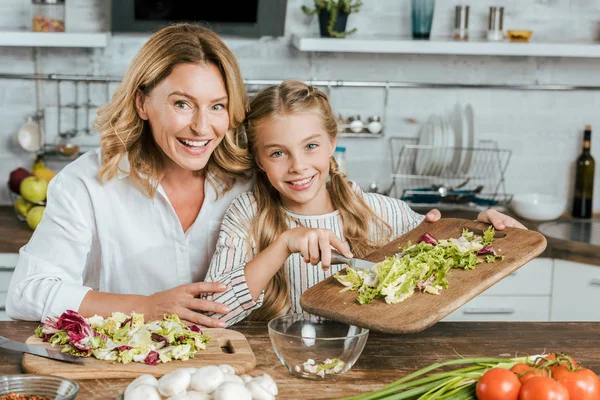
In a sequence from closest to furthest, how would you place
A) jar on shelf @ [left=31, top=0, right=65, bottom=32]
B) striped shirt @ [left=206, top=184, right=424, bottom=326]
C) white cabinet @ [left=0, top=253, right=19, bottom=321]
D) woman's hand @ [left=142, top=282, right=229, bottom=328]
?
1. woman's hand @ [left=142, top=282, right=229, bottom=328]
2. striped shirt @ [left=206, top=184, right=424, bottom=326]
3. white cabinet @ [left=0, top=253, right=19, bottom=321]
4. jar on shelf @ [left=31, top=0, right=65, bottom=32]

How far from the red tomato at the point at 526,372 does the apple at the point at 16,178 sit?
2495mm

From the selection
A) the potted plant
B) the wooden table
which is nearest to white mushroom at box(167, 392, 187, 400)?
the wooden table

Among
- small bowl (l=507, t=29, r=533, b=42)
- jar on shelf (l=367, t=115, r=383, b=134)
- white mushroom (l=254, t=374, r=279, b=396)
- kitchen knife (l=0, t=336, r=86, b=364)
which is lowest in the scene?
kitchen knife (l=0, t=336, r=86, b=364)

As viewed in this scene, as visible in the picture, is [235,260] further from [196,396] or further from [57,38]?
[57,38]

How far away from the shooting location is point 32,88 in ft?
11.4

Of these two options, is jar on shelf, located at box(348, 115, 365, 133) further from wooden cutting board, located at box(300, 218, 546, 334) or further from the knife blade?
the knife blade

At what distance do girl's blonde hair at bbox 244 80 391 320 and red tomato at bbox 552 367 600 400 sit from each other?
94 centimetres

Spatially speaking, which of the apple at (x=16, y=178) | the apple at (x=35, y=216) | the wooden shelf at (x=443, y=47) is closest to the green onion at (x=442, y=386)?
the apple at (x=35, y=216)

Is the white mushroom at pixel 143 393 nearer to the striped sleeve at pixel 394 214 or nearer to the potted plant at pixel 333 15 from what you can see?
the striped sleeve at pixel 394 214

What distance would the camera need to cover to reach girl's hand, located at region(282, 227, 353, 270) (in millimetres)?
1841

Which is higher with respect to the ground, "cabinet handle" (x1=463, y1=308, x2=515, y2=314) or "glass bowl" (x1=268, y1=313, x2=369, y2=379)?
"glass bowl" (x1=268, y1=313, x2=369, y2=379)

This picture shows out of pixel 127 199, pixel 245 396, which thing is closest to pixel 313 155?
pixel 127 199

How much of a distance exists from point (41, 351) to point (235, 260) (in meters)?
0.63

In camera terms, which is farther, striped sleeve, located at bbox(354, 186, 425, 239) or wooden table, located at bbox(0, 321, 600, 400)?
striped sleeve, located at bbox(354, 186, 425, 239)
